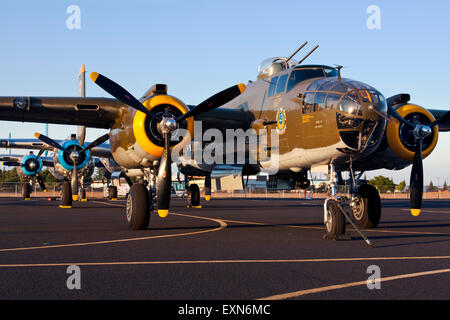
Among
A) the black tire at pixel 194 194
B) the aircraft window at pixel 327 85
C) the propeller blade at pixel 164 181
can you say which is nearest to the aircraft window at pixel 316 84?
the aircraft window at pixel 327 85

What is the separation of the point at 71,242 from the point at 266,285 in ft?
19.6

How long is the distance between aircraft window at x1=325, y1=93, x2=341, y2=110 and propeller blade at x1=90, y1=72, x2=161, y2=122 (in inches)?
186

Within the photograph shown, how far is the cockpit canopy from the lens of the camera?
56.8 ft

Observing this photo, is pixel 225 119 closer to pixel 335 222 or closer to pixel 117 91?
pixel 117 91

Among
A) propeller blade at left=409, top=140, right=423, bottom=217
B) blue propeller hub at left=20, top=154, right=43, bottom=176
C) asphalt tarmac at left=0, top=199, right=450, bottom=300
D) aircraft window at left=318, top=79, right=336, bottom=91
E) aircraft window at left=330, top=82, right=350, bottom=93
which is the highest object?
aircraft window at left=318, top=79, right=336, bottom=91

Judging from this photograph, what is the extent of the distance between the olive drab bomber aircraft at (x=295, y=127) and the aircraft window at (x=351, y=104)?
0.02 metres

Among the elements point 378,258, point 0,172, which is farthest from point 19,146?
point 0,172

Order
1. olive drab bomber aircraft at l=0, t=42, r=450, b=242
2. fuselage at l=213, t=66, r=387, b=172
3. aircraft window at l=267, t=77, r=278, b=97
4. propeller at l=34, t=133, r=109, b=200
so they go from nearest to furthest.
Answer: fuselage at l=213, t=66, r=387, b=172
olive drab bomber aircraft at l=0, t=42, r=450, b=242
aircraft window at l=267, t=77, r=278, b=97
propeller at l=34, t=133, r=109, b=200

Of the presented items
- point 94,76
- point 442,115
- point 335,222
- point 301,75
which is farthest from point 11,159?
point 335,222

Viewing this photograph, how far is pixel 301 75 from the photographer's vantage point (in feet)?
47.4

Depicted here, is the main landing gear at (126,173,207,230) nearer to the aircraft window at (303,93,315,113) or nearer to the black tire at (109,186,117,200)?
the aircraft window at (303,93,315,113)

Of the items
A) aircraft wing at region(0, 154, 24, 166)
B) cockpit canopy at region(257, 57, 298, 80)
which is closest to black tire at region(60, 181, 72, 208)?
cockpit canopy at region(257, 57, 298, 80)

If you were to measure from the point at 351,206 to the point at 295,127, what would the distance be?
9.64ft
